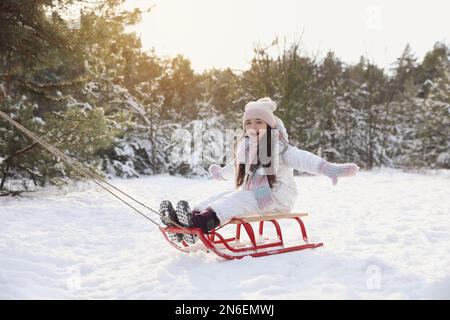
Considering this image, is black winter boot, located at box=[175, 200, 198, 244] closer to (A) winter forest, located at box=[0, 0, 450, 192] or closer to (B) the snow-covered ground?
(B) the snow-covered ground

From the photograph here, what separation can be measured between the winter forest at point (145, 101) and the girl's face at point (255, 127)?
10.2 ft

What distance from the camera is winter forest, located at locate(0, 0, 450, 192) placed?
6082mm

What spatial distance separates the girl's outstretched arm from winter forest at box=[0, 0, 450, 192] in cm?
346

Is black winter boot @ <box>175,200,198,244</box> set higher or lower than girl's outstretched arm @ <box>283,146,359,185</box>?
lower

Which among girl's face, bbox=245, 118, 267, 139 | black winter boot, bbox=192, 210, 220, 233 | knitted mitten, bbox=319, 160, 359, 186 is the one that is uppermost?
girl's face, bbox=245, 118, 267, 139

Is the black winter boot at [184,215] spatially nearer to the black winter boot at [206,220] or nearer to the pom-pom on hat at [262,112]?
the black winter boot at [206,220]

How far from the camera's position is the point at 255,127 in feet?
12.7

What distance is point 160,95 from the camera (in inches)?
563

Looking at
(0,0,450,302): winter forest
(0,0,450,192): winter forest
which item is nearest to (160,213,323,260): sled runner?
(0,0,450,302): winter forest

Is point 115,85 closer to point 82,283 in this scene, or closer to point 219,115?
point 219,115

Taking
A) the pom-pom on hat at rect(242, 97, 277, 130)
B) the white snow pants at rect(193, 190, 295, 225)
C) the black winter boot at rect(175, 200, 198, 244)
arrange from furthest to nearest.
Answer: the pom-pom on hat at rect(242, 97, 277, 130)
the white snow pants at rect(193, 190, 295, 225)
the black winter boot at rect(175, 200, 198, 244)
